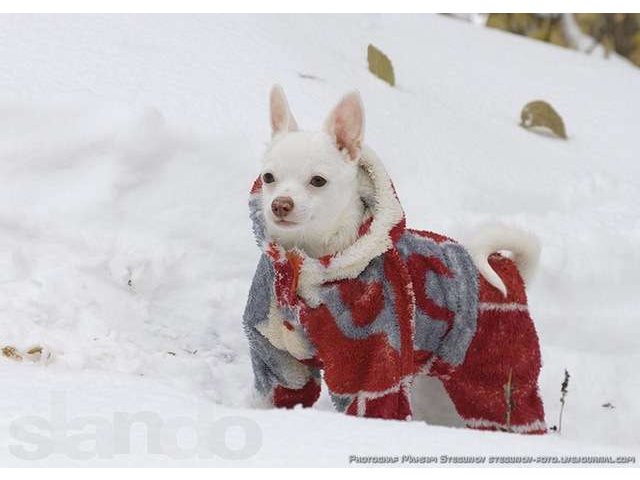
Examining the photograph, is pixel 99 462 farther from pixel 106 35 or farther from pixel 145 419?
pixel 106 35

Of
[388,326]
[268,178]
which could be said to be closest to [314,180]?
[268,178]

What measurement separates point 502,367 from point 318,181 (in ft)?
2.27

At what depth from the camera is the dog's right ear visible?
7.05 feet

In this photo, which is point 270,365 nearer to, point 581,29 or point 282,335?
point 282,335

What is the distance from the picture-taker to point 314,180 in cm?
205

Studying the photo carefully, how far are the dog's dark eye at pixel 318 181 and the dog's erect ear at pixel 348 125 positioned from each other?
11 cm

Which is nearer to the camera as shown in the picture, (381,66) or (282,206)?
(282,206)

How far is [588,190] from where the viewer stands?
3.50 metres

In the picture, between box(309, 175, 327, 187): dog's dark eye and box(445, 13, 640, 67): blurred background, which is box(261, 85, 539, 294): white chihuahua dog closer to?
box(309, 175, 327, 187): dog's dark eye

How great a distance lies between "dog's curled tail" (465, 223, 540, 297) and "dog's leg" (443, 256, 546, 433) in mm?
35

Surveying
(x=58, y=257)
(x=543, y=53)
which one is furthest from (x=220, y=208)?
(x=543, y=53)

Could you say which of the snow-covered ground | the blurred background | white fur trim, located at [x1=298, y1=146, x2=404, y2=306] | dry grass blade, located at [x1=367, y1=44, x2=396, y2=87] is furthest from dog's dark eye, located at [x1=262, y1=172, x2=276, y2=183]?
the blurred background

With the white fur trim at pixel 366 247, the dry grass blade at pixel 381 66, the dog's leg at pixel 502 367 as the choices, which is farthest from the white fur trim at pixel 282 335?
the dry grass blade at pixel 381 66

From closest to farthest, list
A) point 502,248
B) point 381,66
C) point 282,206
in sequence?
1. point 282,206
2. point 502,248
3. point 381,66
